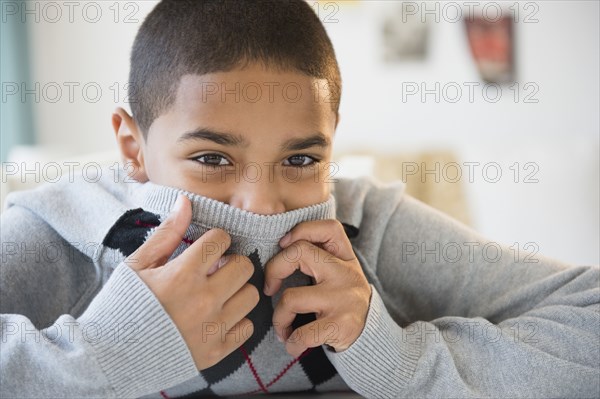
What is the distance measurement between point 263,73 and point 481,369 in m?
0.45

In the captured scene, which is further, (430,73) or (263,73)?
(430,73)

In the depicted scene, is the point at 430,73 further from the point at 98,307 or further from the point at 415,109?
the point at 98,307

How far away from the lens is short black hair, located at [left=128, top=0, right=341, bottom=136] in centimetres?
83

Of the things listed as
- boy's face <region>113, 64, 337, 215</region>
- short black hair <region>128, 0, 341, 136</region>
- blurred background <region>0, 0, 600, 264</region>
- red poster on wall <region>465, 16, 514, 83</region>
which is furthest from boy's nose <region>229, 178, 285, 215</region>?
red poster on wall <region>465, 16, 514, 83</region>

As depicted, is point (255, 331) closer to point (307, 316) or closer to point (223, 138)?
point (307, 316)

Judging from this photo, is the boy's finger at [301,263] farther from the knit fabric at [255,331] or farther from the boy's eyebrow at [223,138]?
the boy's eyebrow at [223,138]

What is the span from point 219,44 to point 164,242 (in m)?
0.25

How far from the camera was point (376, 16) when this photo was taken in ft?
10.9

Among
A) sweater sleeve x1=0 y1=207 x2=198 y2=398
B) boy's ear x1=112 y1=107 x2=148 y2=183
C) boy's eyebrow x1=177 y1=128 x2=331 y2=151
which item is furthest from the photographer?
boy's ear x1=112 y1=107 x2=148 y2=183

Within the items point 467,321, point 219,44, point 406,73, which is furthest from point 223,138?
point 406,73

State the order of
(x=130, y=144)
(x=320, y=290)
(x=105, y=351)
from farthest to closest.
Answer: (x=130, y=144) → (x=320, y=290) → (x=105, y=351)

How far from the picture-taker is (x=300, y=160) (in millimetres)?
876

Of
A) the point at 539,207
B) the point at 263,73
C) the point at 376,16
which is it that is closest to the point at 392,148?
the point at 539,207

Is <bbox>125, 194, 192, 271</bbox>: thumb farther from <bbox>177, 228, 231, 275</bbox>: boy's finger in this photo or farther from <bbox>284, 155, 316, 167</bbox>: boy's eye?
<bbox>284, 155, 316, 167</bbox>: boy's eye
